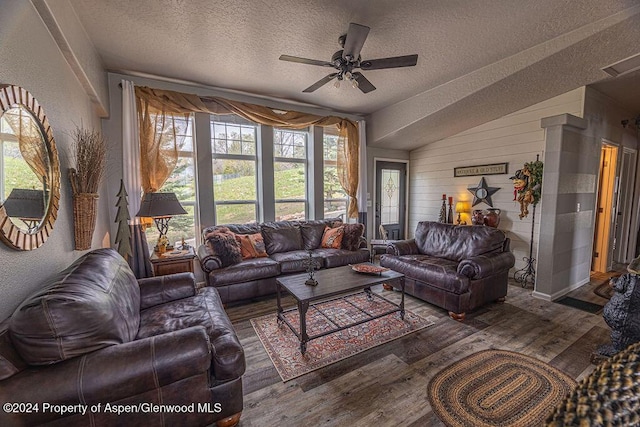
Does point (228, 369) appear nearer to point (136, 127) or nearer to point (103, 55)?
point (136, 127)

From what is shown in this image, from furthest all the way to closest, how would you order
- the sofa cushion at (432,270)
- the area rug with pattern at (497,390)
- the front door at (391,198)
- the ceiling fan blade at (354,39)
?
the front door at (391,198), the sofa cushion at (432,270), the ceiling fan blade at (354,39), the area rug with pattern at (497,390)

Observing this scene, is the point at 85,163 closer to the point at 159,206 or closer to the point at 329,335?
the point at 159,206

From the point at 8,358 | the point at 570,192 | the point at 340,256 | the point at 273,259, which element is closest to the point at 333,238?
the point at 340,256

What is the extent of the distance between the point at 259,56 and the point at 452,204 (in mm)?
4112

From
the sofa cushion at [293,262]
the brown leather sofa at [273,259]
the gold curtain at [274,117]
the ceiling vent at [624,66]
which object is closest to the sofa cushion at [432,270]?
the brown leather sofa at [273,259]

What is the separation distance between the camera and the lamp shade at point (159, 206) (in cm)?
303

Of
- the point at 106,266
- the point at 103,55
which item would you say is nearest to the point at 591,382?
the point at 106,266

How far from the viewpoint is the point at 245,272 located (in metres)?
3.36

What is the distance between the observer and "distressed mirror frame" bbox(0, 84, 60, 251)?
4.43 feet

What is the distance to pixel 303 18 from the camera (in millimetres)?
2387

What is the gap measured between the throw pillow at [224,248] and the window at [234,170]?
32.0 inches

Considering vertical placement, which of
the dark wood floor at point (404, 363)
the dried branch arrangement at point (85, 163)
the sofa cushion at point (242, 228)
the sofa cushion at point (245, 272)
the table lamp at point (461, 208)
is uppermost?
the dried branch arrangement at point (85, 163)

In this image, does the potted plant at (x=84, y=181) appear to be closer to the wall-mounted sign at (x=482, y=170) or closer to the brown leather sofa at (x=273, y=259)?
the brown leather sofa at (x=273, y=259)

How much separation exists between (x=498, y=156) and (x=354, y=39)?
11.0 ft
